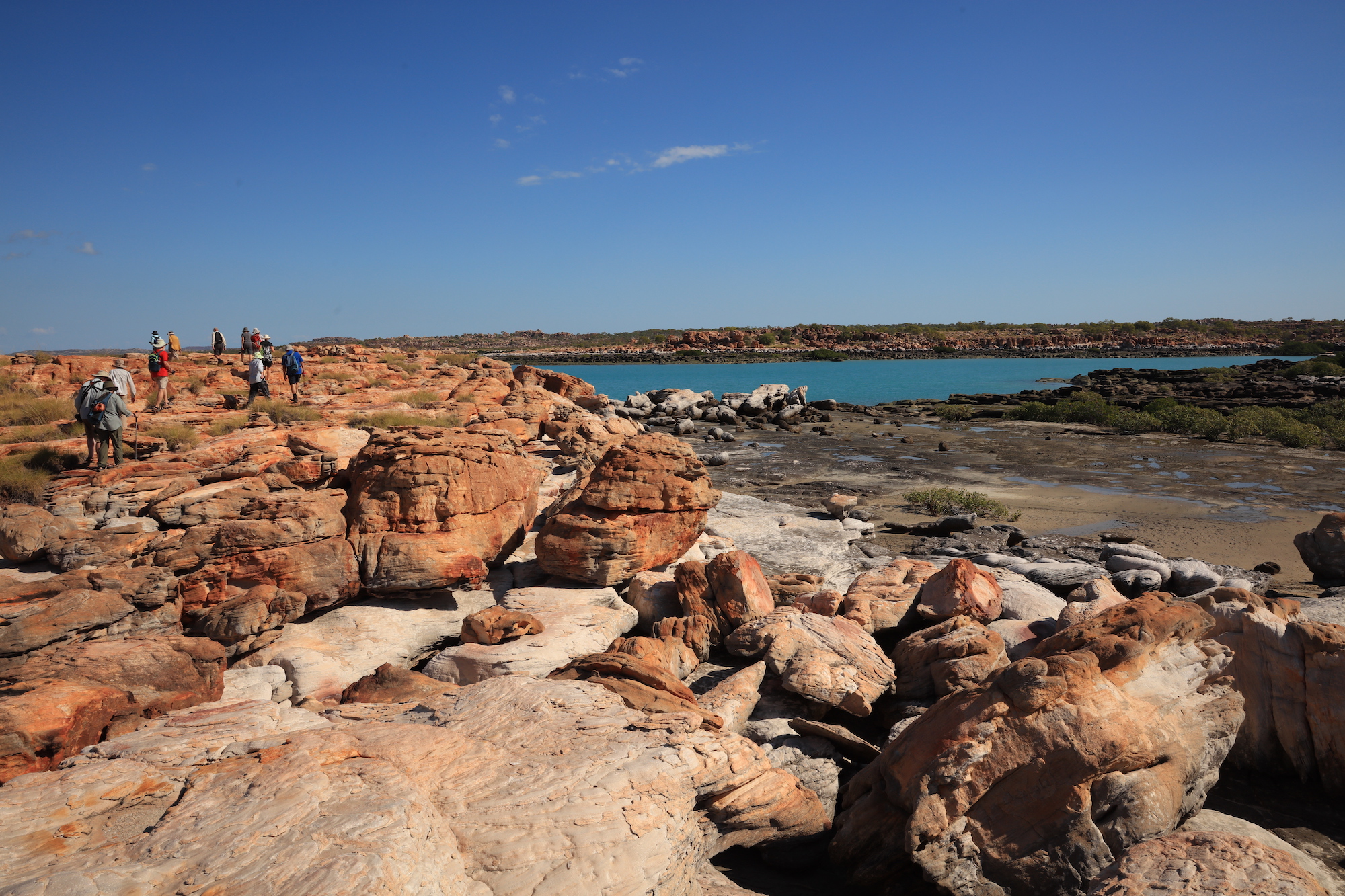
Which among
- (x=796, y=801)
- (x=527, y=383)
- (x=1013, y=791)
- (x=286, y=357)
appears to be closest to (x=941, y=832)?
(x=1013, y=791)

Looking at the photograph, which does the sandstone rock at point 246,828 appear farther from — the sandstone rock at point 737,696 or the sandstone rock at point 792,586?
the sandstone rock at point 792,586

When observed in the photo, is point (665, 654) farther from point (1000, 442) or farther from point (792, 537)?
point (1000, 442)

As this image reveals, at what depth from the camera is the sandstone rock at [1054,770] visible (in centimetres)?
409

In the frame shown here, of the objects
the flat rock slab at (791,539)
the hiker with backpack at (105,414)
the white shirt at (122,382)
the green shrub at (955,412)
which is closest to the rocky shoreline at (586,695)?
the flat rock slab at (791,539)

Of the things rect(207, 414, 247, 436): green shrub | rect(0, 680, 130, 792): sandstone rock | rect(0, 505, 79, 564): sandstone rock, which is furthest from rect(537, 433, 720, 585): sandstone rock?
rect(207, 414, 247, 436): green shrub

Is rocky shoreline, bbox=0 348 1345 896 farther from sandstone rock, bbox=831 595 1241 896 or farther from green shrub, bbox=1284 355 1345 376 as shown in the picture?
green shrub, bbox=1284 355 1345 376

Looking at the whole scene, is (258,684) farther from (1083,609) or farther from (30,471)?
(1083,609)

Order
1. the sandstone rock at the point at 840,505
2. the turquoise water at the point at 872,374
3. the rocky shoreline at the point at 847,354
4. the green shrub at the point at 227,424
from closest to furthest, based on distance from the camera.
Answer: the green shrub at the point at 227,424 < the sandstone rock at the point at 840,505 < the turquoise water at the point at 872,374 < the rocky shoreline at the point at 847,354

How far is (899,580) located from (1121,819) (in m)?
4.69

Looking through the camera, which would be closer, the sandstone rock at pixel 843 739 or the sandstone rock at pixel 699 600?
the sandstone rock at pixel 843 739

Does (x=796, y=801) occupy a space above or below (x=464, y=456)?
below

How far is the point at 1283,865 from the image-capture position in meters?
3.33

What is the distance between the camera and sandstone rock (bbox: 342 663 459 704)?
5.61 metres

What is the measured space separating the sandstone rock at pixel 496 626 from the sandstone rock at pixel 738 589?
6.72ft
